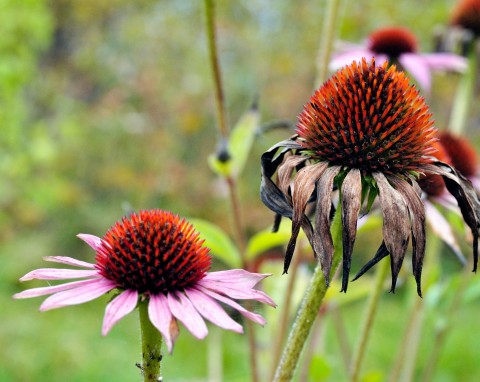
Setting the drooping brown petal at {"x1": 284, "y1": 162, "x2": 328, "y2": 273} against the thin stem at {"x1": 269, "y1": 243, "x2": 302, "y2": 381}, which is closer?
the drooping brown petal at {"x1": 284, "y1": 162, "x2": 328, "y2": 273}

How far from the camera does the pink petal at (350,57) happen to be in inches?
44.1

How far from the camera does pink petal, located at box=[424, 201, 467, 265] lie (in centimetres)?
75

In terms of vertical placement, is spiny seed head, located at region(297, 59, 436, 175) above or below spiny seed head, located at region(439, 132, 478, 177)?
below

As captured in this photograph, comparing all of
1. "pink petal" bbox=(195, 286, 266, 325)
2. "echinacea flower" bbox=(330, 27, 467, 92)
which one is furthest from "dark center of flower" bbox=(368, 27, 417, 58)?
"pink petal" bbox=(195, 286, 266, 325)

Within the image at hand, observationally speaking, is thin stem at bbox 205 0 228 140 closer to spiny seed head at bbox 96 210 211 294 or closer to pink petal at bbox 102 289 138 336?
spiny seed head at bbox 96 210 211 294

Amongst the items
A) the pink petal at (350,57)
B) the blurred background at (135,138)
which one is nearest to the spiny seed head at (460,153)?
the pink petal at (350,57)

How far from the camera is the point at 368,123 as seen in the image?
587mm

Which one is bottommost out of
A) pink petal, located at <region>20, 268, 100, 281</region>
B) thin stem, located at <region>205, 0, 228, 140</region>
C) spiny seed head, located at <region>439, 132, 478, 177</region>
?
pink petal, located at <region>20, 268, 100, 281</region>

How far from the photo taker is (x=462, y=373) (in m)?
2.48

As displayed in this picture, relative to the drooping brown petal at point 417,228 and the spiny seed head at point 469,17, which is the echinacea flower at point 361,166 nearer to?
the drooping brown petal at point 417,228

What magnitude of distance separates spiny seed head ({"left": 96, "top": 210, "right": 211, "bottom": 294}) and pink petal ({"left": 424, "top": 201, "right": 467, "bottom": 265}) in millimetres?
302

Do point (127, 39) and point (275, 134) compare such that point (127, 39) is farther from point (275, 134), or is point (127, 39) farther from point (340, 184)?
point (340, 184)

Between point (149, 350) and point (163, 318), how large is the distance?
5cm

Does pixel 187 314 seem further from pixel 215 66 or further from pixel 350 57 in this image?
pixel 350 57
